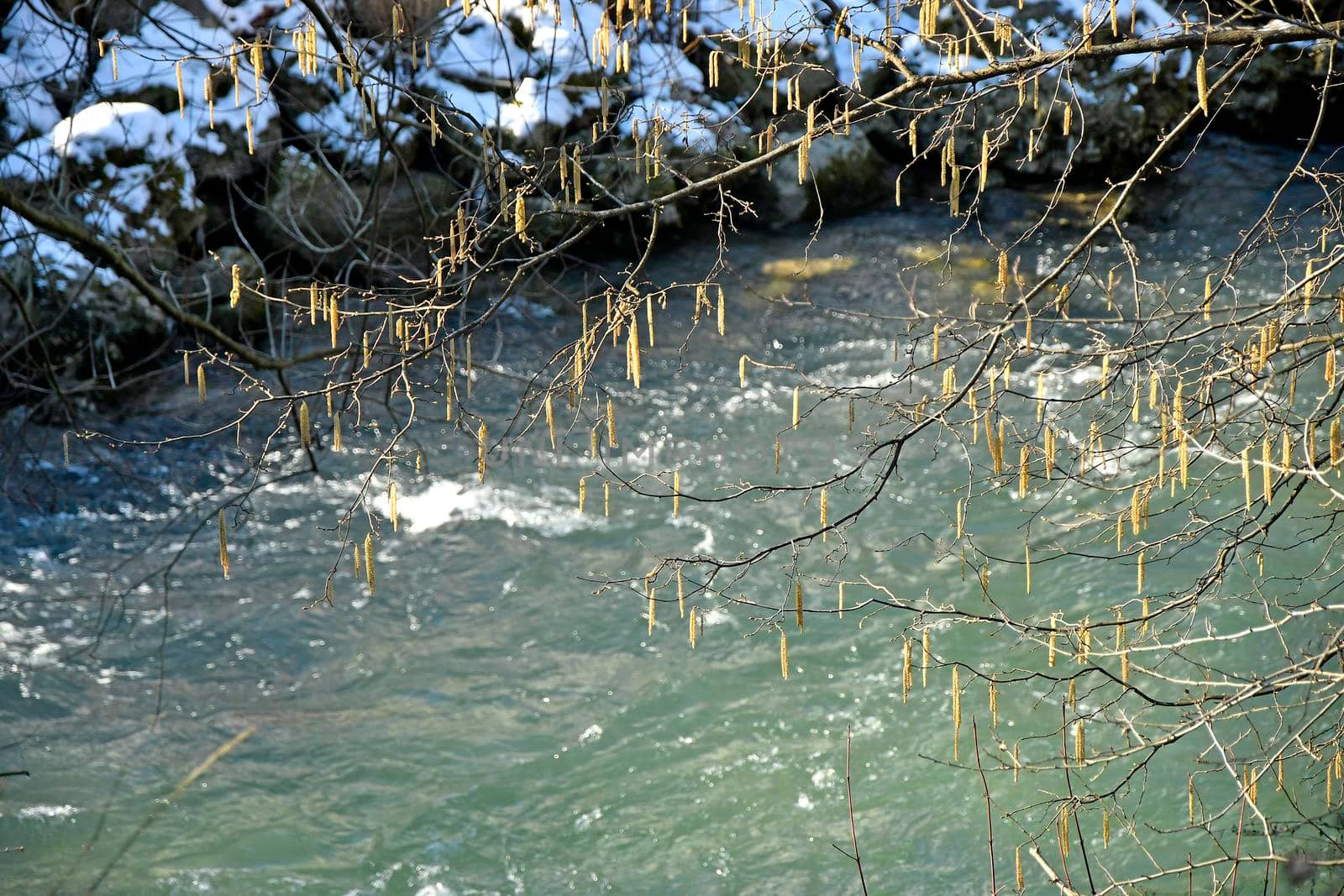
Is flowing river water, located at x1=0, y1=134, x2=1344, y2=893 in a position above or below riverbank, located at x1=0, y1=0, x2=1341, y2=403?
below

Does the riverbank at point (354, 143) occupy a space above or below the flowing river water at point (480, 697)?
above

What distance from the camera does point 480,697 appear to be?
6859 mm

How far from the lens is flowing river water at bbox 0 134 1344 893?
5754 millimetres

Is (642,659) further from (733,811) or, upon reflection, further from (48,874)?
(48,874)

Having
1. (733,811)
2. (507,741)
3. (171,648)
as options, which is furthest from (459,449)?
(733,811)

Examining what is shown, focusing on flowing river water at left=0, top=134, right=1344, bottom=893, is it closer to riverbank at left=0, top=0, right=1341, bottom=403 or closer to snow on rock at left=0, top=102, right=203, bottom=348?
riverbank at left=0, top=0, right=1341, bottom=403

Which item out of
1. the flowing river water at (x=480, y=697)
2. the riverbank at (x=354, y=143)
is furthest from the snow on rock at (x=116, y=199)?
the flowing river water at (x=480, y=697)

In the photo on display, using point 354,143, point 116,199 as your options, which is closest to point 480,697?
point 354,143

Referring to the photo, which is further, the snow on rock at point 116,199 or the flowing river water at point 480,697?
the snow on rock at point 116,199

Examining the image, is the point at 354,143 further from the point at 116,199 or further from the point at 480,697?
the point at 480,697

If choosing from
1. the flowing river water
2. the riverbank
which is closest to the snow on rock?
the riverbank

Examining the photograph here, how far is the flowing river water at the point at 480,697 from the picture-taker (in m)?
5.75

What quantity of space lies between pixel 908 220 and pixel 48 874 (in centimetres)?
961

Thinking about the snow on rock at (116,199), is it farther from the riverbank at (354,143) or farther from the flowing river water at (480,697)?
the flowing river water at (480,697)
